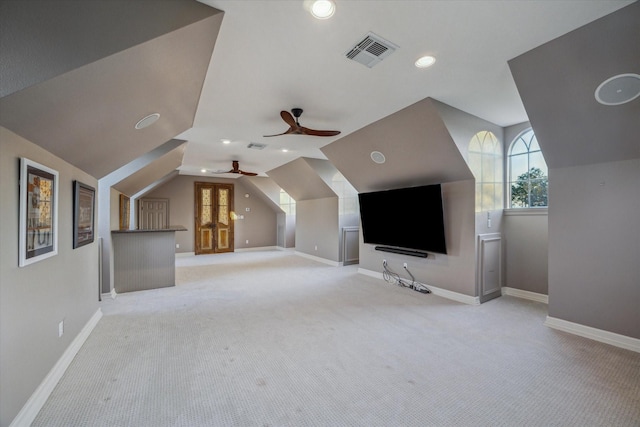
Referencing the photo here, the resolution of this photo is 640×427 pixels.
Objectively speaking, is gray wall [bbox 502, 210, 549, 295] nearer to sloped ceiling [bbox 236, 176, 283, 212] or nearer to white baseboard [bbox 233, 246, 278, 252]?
sloped ceiling [bbox 236, 176, 283, 212]

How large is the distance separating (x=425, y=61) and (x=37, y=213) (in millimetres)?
3352

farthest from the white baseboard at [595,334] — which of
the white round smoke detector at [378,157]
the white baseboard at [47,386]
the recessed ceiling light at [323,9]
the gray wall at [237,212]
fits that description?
the gray wall at [237,212]

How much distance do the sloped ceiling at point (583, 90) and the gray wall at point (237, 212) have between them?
855 cm

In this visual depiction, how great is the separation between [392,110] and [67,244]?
12.8 feet

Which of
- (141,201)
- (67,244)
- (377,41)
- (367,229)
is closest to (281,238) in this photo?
(141,201)

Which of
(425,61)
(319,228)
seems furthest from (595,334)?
(319,228)

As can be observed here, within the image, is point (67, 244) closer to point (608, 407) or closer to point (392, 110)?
point (392, 110)

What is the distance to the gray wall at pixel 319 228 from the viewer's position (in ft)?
24.3

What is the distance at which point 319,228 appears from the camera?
8039mm

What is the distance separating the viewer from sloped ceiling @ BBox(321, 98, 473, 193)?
3760 millimetres

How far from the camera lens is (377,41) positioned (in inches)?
89.2

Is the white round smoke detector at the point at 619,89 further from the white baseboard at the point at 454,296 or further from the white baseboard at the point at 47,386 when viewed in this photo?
the white baseboard at the point at 47,386

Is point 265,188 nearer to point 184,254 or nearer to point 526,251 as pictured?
point 184,254

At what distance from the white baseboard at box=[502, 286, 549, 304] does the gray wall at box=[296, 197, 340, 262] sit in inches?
145
